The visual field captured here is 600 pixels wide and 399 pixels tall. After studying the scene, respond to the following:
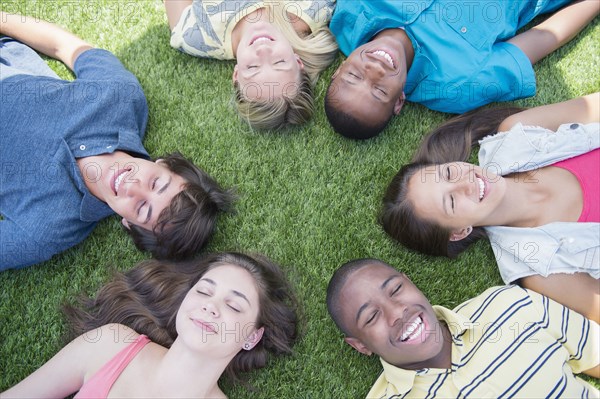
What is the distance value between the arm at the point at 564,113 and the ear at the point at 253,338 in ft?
6.03

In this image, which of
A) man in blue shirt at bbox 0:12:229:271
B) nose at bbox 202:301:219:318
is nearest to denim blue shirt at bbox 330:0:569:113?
man in blue shirt at bbox 0:12:229:271

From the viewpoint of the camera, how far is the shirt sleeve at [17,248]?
289cm

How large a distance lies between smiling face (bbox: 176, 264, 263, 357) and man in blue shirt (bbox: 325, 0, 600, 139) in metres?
1.15

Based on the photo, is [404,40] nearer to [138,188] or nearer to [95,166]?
[138,188]

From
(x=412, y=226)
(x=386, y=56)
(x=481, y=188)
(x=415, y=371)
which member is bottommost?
(x=415, y=371)

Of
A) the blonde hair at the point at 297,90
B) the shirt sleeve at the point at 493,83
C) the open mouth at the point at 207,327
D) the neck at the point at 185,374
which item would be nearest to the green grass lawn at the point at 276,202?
the blonde hair at the point at 297,90

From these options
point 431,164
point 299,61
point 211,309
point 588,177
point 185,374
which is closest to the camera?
point 211,309

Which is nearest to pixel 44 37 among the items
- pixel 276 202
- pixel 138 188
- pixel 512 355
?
pixel 138 188

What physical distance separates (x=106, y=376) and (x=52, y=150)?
1301 millimetres

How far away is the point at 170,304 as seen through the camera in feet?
9.41

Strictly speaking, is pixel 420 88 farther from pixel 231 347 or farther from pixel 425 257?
pixel 231 347

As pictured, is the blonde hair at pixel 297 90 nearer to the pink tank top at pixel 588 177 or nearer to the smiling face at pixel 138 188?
the smiling face at pixel 138 188

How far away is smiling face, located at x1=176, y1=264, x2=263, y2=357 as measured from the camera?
2.50 m

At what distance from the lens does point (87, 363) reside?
265 cm
